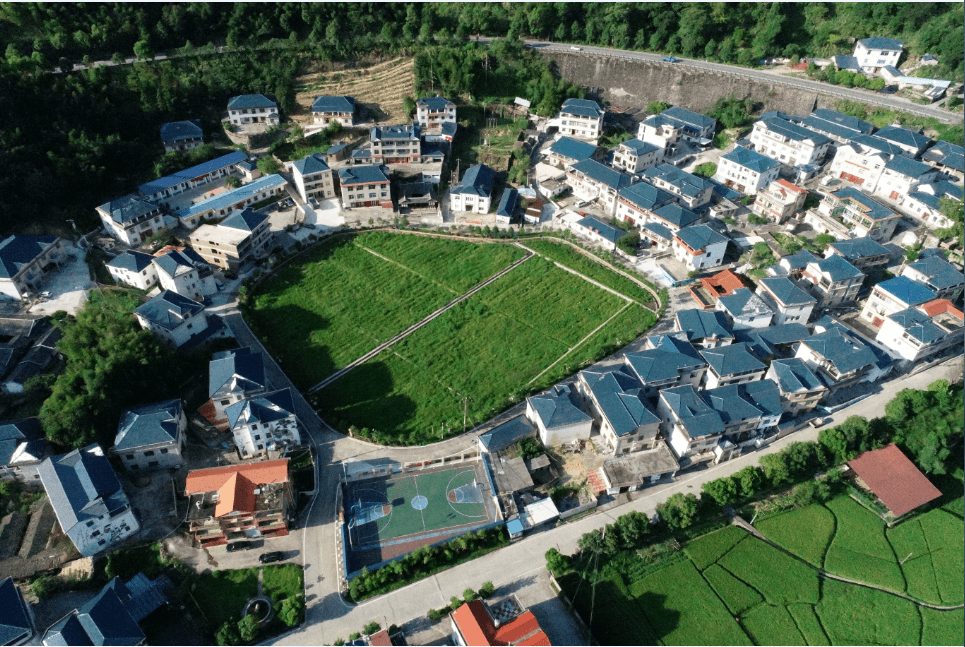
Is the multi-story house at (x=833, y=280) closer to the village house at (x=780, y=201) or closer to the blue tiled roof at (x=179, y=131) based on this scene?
the village house at (x=780, y=201)

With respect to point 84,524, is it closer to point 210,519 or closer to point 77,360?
point 210,519

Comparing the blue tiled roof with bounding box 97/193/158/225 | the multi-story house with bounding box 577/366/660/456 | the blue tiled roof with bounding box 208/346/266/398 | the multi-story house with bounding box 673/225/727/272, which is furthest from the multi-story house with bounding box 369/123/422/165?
the multi-story house with bounding box 577/366/660/456

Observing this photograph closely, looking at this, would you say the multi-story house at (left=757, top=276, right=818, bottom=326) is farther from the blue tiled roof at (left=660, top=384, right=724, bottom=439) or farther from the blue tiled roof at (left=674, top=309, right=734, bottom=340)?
Result: the blue tiled roof at (left=660, top=384, right=724, bottom=439)

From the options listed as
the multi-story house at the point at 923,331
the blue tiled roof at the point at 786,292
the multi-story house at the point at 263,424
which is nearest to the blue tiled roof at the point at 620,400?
the blue tiled roof at the point at 786,292

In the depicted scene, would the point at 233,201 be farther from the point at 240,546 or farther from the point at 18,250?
the point at 240,546

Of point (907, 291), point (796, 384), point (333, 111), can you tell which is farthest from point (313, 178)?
point (907, 291)

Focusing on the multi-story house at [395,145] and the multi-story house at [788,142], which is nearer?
the multi-story house at [788,142]
